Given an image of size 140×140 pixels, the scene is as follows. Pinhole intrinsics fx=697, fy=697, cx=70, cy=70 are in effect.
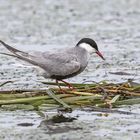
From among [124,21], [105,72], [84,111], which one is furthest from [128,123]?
[124,21]

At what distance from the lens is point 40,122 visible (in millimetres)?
8992

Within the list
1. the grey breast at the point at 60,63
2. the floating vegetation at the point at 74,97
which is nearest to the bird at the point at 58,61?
the grey breast at the point at 60,63

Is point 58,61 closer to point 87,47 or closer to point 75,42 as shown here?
point 87,47

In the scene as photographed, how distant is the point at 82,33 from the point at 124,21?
214 centimetres

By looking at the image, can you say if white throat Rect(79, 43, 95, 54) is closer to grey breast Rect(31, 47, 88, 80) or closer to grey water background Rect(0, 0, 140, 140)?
grey breast Rect(31, 47, 88, 80)

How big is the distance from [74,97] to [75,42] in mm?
5820

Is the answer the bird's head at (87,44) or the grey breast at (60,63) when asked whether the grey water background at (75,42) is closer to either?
the grey breast at (60,63)

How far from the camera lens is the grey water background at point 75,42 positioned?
339 inches

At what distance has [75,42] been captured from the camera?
15.4m

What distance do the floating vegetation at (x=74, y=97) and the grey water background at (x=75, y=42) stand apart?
0.47 feet

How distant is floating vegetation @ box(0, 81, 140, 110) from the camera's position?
9547 mm

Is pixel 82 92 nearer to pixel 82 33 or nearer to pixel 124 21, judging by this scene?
pixel 82 33

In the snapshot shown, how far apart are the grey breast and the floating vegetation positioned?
0.96 feet

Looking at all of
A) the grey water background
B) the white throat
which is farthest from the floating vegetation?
the white throat
